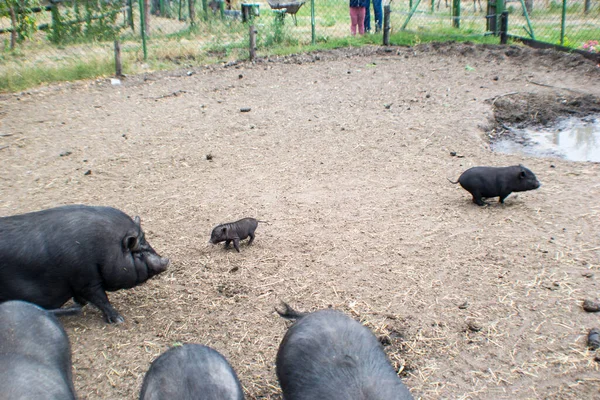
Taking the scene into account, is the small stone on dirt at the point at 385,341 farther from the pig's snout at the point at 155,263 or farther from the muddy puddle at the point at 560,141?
the muddy puddle at the point at 560,141

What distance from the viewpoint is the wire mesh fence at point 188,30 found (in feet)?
44.2

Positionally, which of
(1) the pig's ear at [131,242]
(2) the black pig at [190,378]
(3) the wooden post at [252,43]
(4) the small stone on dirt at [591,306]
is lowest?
(4) the small stone on dirt at [591,306]

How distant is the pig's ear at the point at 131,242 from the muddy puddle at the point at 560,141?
5.34 metres

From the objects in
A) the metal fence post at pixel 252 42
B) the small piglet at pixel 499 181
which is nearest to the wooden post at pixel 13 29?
the metal fence post at pixel 252 42

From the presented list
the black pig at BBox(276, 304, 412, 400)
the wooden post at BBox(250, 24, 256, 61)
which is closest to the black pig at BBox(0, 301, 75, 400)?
the black pig at BBox(276, 304, 412, 400)

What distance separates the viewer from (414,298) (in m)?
4.42

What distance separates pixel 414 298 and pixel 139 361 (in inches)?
80.7

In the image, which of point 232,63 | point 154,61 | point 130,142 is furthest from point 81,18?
point 130,142

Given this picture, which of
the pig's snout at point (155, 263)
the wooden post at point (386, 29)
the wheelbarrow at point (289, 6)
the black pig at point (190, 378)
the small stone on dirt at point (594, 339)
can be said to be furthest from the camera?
the wheelbarrow at point (289, 6)

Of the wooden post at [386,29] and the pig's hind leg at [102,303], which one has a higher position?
the wooden post at [386,29]

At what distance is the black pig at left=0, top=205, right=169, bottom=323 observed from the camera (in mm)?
4016

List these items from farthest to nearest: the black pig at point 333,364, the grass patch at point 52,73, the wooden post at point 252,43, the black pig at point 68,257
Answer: the wooden post at point 252,43, the grass patch at point 52,73, the black pig at point 68,257, the black pig at point 333,364

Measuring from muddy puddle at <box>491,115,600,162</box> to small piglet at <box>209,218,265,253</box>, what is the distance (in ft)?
13.7

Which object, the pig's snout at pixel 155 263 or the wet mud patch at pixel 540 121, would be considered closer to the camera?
the pig's snout at pixel 155 263
